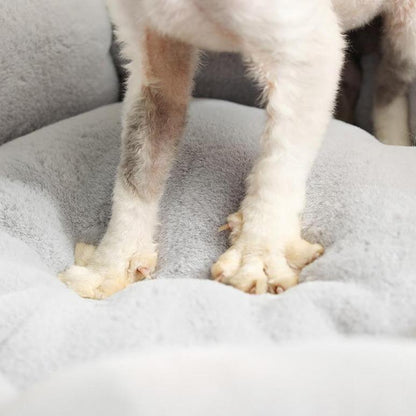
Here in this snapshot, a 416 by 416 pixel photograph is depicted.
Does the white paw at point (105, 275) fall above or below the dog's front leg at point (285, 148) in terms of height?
below

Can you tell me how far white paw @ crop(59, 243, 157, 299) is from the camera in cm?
94

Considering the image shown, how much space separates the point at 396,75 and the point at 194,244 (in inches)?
24.6

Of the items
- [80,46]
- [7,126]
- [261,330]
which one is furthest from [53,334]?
[80,46]

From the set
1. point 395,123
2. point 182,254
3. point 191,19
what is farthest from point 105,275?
point 395,123

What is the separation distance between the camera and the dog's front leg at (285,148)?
2.89ft

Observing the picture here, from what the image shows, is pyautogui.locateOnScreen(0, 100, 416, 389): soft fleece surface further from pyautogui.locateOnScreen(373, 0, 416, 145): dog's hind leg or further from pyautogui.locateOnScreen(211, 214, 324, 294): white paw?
pyautogui.locateOnScreen(373, 0, 416, 145): dog's hind leg

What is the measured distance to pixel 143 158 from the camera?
3.40 ft

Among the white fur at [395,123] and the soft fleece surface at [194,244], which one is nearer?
the soft fleece surface at [194,244]

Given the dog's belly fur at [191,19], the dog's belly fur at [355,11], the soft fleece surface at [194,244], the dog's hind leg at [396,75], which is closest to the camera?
the soft fleece surface at [194,244]

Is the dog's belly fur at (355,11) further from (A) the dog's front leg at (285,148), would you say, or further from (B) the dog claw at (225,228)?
(B) the dog claw at (225,228)

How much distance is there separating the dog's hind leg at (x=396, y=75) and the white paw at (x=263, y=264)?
0.56 m

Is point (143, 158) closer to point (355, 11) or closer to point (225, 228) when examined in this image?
point (225, 228)

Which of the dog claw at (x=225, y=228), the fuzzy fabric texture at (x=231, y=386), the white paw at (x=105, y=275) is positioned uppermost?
the fuzzy fabric texture at (x=231, y=386)

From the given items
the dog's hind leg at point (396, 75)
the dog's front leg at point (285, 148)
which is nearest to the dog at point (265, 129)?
the dog's front leg at point (285, 148)
